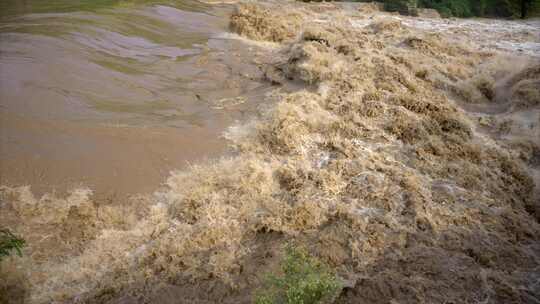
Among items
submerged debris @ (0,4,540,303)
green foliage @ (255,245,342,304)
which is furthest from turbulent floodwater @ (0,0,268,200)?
green foliage @ (255,245,342,304)

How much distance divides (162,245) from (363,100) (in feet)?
17.0

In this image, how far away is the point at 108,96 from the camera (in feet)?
23.4

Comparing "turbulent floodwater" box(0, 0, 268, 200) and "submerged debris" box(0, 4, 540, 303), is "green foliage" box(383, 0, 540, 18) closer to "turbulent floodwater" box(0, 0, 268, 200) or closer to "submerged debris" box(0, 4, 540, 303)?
"turbulent floodwater" box(0, 0, 268, 200)

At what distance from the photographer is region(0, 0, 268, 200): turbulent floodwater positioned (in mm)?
5426

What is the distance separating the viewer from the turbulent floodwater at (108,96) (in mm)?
5426

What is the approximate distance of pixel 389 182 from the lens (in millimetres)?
5992

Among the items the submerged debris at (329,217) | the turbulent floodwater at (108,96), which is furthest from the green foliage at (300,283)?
the turbulent floodwater at (108,96)

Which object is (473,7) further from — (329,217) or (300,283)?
(300,283)

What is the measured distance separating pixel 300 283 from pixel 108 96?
16.3ft

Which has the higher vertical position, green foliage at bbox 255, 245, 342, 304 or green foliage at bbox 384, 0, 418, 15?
green foliage at bbox 384, 0, 418, 15

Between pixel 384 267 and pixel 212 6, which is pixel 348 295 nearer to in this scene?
pixel 384 267

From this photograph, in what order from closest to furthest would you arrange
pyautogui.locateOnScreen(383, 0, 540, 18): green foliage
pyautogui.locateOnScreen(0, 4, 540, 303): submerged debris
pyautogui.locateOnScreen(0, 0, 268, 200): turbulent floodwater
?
pyautogui.locateOnScreen(0, 4, 540, 303): submerged debris < pyautogui.locateOnScreen(0, 0, 268, 200): turbulent floodwater < pyautogui.locateOnScreen(383, 0, 540, 18): green foliage

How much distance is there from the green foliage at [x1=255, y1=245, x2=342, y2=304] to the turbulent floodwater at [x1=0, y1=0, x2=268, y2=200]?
2.16m

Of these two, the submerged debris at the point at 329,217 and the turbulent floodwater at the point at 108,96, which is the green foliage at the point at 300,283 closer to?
the submerged debris at the point at 329,217
